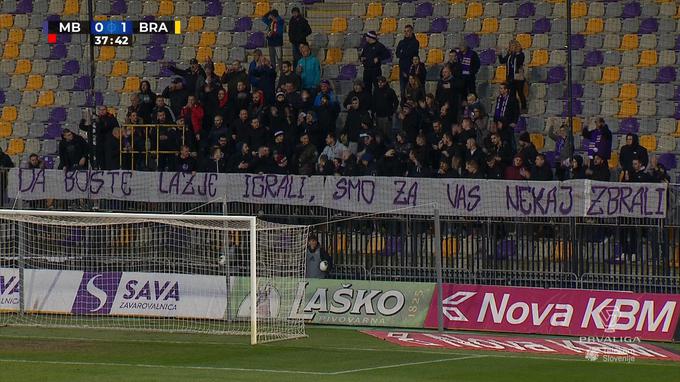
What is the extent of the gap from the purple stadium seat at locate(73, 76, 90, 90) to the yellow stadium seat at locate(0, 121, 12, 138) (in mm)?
1868

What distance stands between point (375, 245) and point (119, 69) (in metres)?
13.1

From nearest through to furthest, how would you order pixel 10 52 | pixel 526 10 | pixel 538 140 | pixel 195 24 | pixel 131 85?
1. pixel 538 140
2. pixel 526 10
3. pixel 131 85
4. pixel 195 24
5. pixel 10 52

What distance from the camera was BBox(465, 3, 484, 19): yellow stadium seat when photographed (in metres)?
35.0

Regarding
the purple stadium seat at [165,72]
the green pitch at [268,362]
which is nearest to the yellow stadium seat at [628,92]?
the green pitch at [268,362]

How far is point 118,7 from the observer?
39.0 meters

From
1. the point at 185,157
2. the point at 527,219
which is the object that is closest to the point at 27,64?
the point at 185,157

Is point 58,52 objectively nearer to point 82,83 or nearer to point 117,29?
point 82,83

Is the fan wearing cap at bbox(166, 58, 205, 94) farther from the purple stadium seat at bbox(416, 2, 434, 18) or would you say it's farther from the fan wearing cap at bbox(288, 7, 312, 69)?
the purple stadium seat at bbox(416, 2, 434, 18)

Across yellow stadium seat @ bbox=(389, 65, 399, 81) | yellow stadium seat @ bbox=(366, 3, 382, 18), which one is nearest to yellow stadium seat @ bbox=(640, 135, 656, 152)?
yellow stadium seat @ bbox=(389, 65, 399, 81)

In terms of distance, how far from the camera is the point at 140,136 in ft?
108

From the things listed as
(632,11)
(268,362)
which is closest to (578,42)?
(632,11)

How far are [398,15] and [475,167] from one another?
937 centimetres

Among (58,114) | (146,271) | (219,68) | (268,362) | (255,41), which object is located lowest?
(268,362)

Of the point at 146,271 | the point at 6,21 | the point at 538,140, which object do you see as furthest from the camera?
the point at 6,21
